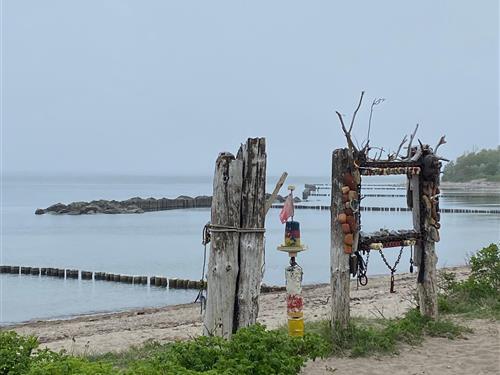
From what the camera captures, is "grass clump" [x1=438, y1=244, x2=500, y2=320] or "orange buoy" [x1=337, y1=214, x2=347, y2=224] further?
"grass clump" [x1=438, y1=244, x2=500, y2=320]

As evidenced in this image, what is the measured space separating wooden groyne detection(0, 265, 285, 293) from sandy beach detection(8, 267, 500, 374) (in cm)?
389

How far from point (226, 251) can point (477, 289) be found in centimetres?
711

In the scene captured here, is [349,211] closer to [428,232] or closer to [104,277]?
[428,232]

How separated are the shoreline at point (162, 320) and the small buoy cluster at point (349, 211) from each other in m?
3.58

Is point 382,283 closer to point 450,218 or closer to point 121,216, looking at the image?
point 450,218

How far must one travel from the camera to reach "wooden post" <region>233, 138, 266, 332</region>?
6555mm

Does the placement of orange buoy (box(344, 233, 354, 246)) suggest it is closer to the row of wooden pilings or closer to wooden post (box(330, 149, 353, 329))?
wooden post (box(330, 149, 353, 329))

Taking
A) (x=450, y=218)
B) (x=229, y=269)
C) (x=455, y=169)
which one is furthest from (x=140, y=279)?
(x=455, y=169)

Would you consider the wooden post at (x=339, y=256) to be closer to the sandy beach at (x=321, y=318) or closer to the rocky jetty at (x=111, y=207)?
the sandy beach at (x=321, y=318)

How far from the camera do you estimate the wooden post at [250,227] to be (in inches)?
258

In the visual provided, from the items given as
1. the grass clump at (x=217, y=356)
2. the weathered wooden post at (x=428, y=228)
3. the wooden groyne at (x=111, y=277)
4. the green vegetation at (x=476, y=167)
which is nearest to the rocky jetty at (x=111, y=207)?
the wooden groyne at (x=111, y=277)

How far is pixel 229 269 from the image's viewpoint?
6.57 meters

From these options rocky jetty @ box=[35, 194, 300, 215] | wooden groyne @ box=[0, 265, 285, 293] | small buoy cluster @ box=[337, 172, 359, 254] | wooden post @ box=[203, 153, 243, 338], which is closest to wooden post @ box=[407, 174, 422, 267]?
small buoy cluster @ box=[337, 172, 359, 254]

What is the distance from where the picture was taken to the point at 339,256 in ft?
29.7
